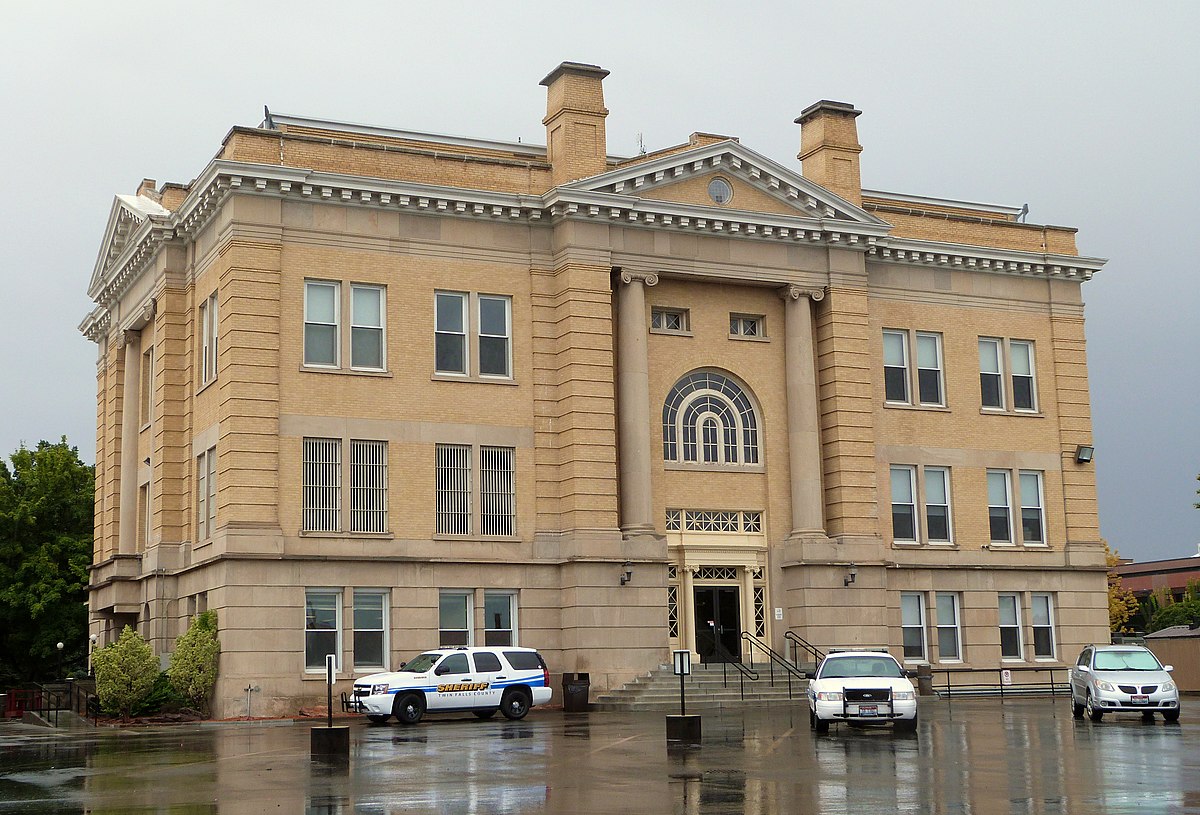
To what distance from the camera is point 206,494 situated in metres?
40.1

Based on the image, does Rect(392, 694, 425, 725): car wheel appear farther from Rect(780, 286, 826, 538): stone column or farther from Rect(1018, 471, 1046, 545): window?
Rect(1018, 471, 1046, 545): window

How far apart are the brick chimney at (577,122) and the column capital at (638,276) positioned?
2915mm

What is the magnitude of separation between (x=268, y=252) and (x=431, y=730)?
46.8ft

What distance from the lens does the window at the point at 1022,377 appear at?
47.9 metres

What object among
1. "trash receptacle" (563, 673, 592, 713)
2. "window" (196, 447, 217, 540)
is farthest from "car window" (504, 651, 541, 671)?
"window" (196, 447, 217, 540)

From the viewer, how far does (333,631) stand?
124 feet

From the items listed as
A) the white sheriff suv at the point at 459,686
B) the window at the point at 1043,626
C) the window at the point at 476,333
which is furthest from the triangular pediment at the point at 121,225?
the window at the point at 1043,626

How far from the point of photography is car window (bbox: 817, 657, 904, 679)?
90.0 ft

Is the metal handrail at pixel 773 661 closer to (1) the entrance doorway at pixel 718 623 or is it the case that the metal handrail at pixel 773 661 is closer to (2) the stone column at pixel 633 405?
(1) the entrance doorway at pixel 718 623

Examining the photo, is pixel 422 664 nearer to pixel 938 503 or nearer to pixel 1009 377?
pixel 938 503

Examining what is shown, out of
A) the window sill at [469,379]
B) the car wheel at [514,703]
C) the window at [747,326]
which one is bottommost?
the car wheel at [514,703]

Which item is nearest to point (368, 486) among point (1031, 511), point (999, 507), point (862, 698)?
point (862, 698)

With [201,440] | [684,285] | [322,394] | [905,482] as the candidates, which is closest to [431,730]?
[322,394]

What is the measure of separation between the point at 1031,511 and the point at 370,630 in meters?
21.9
